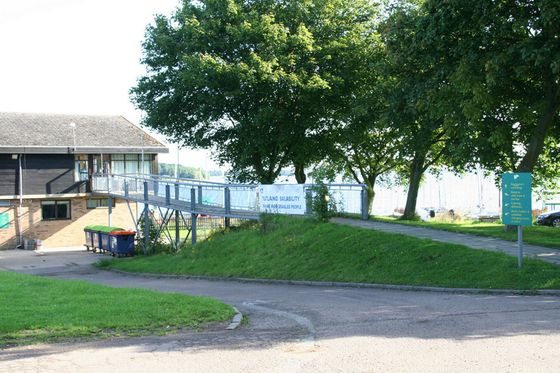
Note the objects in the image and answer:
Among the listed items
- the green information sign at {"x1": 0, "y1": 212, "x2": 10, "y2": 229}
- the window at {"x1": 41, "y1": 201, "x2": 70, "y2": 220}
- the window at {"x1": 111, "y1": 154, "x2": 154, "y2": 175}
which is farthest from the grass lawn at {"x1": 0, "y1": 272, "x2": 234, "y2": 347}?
the window at {"x1": 111, "y1": 154, "x2": 154, "y2": 175}

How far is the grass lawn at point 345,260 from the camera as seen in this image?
49.4 feet

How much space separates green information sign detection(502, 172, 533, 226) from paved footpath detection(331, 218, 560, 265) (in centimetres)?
149

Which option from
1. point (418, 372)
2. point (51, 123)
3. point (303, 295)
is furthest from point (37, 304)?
point (51, 123)

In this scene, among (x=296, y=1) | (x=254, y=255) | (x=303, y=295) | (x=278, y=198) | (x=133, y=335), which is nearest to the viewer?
(x=133, y=335)

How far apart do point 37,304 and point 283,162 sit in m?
25.4

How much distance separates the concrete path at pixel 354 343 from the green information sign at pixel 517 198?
2289 millimetres

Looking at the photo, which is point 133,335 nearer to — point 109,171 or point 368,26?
point 368,26

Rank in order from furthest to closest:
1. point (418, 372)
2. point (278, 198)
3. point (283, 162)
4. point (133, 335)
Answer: point (283, 162) < point (278, 198) < point (133, 335) < point (418, 372)

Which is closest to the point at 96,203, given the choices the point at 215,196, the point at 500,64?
the point at 215,196

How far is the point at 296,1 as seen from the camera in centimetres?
3422

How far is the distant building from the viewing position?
4231 cm

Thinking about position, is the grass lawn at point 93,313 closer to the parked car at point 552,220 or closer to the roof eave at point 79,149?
the roof eave at point 79,149

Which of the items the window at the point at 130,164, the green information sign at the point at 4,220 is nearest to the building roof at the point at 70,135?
the window at the point at 130,164

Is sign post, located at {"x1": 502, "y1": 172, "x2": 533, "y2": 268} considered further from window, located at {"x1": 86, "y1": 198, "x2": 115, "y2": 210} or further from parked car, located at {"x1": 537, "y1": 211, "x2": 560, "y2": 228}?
window, located at {"x1": 86, "y1": 198, "x2": 115, "y2": 210}
